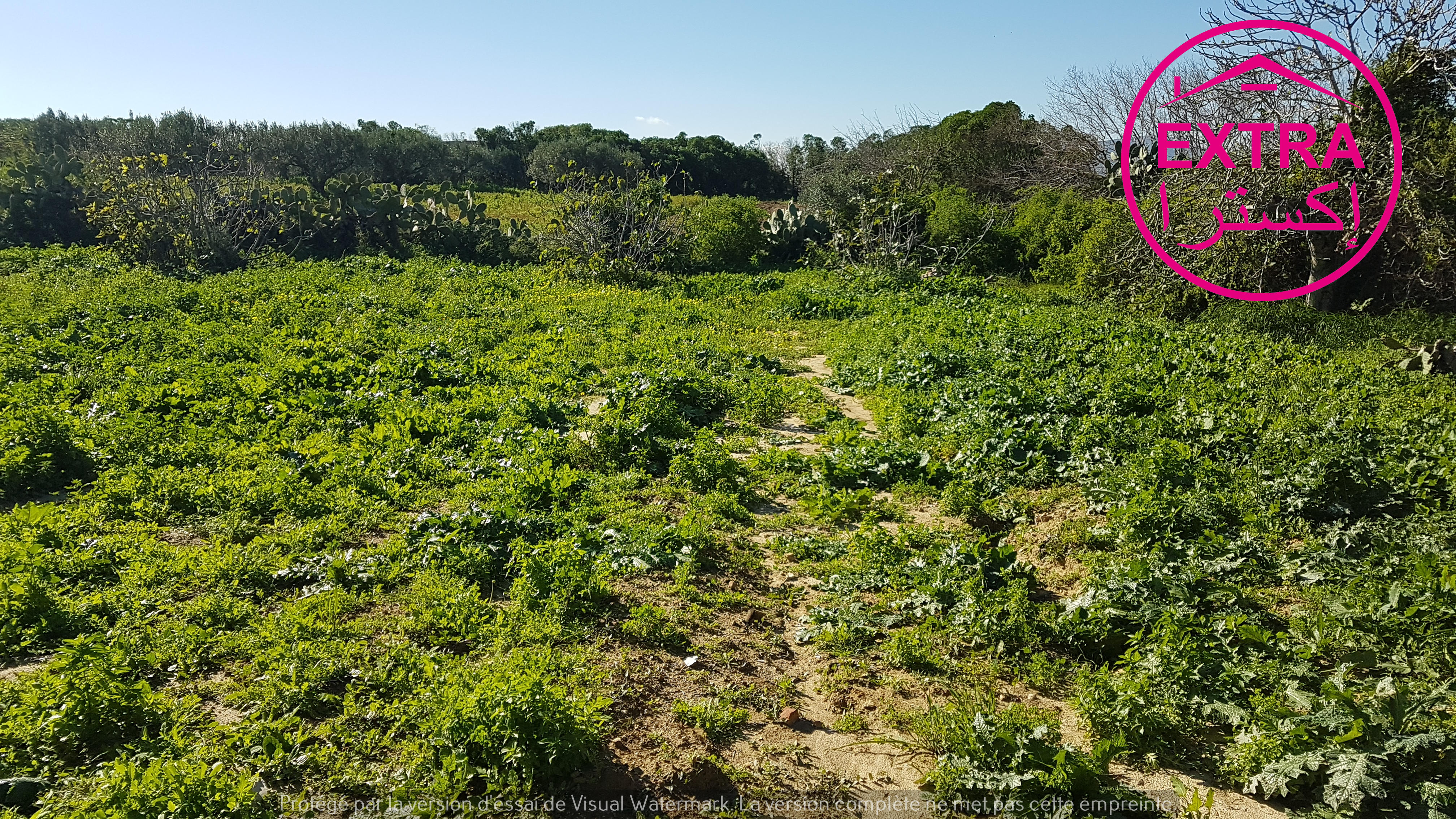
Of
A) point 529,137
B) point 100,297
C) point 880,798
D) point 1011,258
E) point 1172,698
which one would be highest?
point 529,137

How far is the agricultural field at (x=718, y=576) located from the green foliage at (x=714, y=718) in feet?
0.06

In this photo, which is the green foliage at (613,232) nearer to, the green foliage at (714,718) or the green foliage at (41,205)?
the green foliage at (41,205)

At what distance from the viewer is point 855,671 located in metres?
4.55

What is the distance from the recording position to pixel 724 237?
64.1 feet

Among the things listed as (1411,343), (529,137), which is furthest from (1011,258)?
(529,137)

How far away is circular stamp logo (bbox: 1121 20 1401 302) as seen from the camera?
11312 millimetres

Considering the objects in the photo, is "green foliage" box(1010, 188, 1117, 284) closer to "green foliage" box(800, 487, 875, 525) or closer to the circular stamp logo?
the circular stamp logo

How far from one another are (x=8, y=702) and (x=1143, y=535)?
20.6 feet

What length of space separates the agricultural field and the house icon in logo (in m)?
4.04

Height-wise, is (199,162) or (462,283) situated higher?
(199,162)

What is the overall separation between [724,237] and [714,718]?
1645cm

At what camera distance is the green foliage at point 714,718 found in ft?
13.2

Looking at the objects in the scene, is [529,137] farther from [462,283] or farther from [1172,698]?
[1172,698]

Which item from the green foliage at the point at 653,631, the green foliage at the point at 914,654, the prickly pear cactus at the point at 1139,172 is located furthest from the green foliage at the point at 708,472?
the prickly pear cactus at the point at 1139,172
